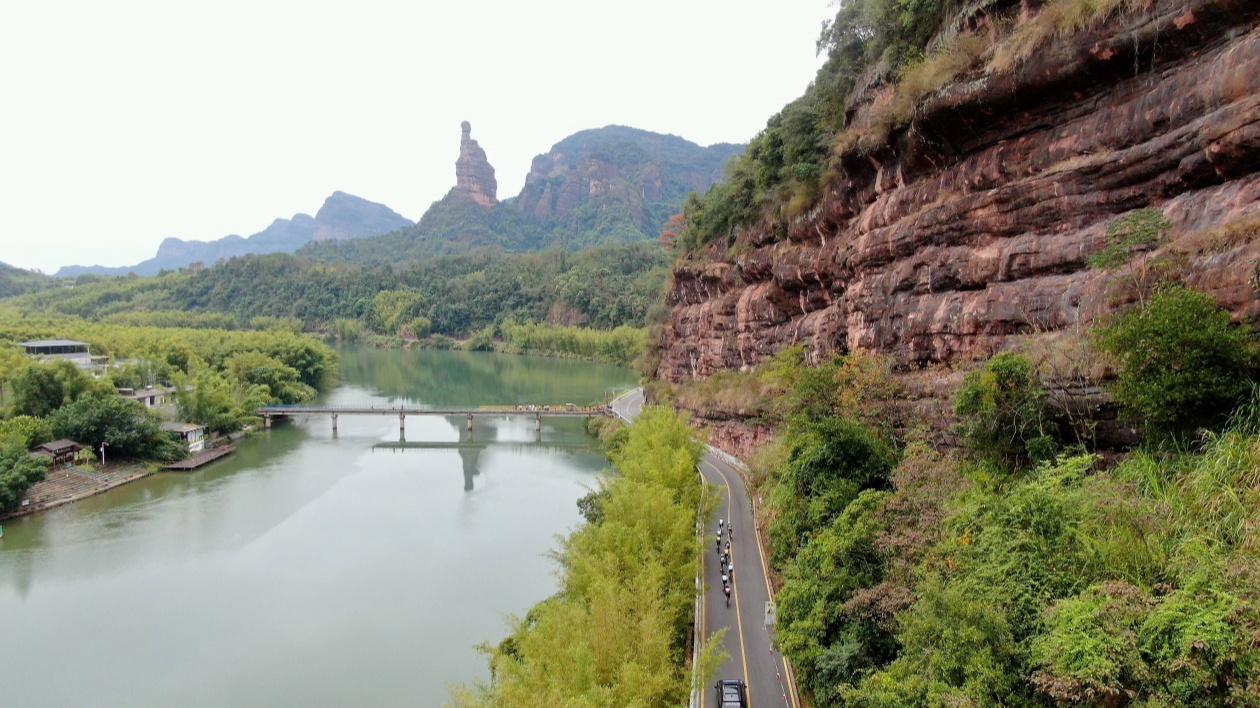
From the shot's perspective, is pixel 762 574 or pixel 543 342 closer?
pixel 762 574

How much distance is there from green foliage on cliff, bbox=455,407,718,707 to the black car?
0.67 metres

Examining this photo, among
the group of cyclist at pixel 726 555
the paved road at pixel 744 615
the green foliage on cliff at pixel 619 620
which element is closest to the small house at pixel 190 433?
the green foliage on cliff at pixel 619 620

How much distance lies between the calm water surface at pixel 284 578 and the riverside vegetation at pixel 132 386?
2957mm

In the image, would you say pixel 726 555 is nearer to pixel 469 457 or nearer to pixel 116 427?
pixel 469 457

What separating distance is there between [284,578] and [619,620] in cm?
1800

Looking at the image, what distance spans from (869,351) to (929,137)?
6.16m

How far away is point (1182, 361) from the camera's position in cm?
999

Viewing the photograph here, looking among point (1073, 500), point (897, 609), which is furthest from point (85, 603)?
point (1073, 500)

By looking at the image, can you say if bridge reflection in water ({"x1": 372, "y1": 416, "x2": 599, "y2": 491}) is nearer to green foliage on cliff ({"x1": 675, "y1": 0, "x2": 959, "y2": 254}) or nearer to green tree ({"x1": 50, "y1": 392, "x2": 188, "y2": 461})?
green tree ({"x1": 50, "y1": 392, "x2": 188, "y2": 461})

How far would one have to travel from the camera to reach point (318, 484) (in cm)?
4012

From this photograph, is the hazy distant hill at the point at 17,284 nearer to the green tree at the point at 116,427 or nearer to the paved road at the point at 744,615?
the green tree at the point at 116,427

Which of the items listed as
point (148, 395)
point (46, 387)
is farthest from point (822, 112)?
point (148, 395)

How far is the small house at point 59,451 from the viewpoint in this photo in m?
36.2

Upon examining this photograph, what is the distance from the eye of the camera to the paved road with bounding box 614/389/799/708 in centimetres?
1409
